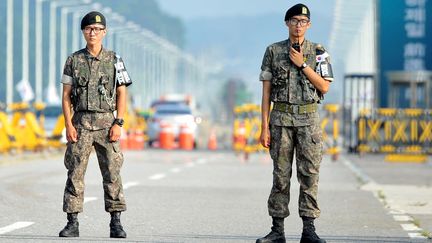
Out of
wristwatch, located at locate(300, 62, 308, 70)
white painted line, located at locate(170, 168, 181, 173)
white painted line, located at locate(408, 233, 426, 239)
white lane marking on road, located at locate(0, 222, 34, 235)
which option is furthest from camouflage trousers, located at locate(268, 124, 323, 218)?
white painted line, located at locate(170, 168, 181, 173)

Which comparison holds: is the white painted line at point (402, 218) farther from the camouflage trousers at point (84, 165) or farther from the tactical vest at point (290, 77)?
the tactical vest at point (290, 77)

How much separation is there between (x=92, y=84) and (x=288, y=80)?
1.59m

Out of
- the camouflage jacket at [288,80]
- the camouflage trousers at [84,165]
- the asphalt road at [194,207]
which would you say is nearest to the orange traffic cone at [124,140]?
the asphalt road at [194,207]

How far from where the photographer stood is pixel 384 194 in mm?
19047

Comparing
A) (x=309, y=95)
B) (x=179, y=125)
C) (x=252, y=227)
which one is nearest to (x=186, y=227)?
(x=252, y=227)

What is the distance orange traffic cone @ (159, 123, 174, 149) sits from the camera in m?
46.4

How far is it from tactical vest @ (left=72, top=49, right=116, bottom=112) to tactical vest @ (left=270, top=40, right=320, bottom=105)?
137cm

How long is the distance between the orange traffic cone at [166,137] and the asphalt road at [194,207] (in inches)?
773

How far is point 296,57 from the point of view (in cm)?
1052

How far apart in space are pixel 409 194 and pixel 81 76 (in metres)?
8.82

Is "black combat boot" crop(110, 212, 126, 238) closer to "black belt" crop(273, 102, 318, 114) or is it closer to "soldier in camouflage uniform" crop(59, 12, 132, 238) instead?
"soldier in camouflage uniform" crop(59, 12, 132, 238)

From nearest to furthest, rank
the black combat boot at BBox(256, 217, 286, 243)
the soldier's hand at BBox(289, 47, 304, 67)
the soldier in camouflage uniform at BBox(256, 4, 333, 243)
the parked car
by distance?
the soldier's hand at BBox(289, 47, 304, 67), the soldier in camouflage uniform at BBox(256, 4, 333, 243), the black combat boot at BBox(256, 217, 286, 243), the parked car

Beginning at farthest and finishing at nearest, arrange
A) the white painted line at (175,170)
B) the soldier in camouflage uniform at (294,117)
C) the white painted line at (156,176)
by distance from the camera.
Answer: the white painted line at (175,170), the white painted line at (156,176), the soldier in camouflage uniform at (294,117)

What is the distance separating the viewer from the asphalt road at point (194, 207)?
12.1 metres
